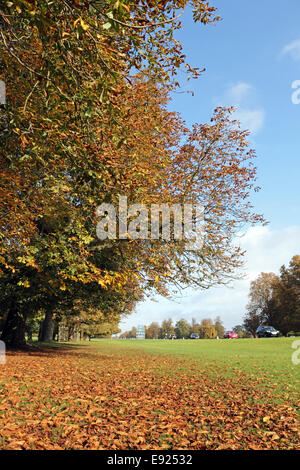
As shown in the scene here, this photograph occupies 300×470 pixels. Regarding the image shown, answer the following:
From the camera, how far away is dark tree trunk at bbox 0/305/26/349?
65.9 feet

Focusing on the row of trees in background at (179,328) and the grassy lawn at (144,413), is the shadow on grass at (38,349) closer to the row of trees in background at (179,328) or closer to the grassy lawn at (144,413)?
the grassy lawn at (144,413)

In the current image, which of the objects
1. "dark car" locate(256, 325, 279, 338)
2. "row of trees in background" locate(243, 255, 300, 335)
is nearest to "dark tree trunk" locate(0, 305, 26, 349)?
"dark car" locate(256, 325, 279, 338)

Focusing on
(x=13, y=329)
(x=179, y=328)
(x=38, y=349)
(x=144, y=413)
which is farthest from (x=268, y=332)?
(x=179, y=328)

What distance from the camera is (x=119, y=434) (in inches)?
206

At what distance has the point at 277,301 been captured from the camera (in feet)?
222

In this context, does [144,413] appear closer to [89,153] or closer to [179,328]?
[89,153]

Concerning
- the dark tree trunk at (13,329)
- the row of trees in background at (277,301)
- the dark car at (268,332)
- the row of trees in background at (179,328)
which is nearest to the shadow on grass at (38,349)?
the dark tree trunk at (13,329)

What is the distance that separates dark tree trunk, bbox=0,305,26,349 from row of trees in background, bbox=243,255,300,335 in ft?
177

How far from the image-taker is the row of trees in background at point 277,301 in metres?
62.3

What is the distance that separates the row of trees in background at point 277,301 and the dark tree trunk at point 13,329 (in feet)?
177

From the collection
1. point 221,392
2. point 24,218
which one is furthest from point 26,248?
point 221,392

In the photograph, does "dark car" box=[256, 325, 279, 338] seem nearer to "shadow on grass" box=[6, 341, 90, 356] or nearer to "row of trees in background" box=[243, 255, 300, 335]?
"row of trees in background" box=[243, 255, 300, 335]

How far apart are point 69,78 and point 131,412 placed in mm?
7264

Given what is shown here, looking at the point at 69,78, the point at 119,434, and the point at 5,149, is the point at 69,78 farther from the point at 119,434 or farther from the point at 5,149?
the point at 119,434
